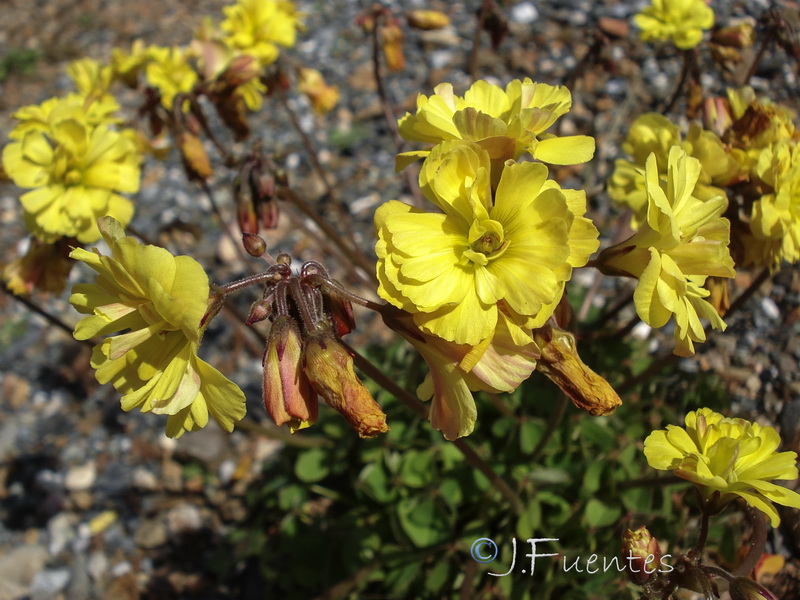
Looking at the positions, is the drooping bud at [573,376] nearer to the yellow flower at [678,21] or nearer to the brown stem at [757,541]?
the brown stem at [757,541]

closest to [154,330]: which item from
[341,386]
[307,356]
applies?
[307,356]

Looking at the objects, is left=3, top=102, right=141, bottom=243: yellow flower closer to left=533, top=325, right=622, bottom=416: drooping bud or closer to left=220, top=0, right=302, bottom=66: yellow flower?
left=220, top=0, right=302, bottom=66: yellow flower

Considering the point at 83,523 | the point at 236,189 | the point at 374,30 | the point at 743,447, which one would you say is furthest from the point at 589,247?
the point at 83,523

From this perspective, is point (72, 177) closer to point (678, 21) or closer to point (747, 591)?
point (747, 591)

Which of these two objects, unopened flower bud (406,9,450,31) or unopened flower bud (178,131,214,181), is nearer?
unopened flower bud (178,131,214,181)

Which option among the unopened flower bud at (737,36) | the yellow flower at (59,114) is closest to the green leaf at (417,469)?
the yellow flower at (59,114)

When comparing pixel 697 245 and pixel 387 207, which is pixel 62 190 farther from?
pixel 697 245

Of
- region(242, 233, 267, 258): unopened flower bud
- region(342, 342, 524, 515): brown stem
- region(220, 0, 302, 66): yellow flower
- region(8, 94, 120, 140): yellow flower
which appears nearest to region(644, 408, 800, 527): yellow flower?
region(342, 342, 524, 515): brown stem
